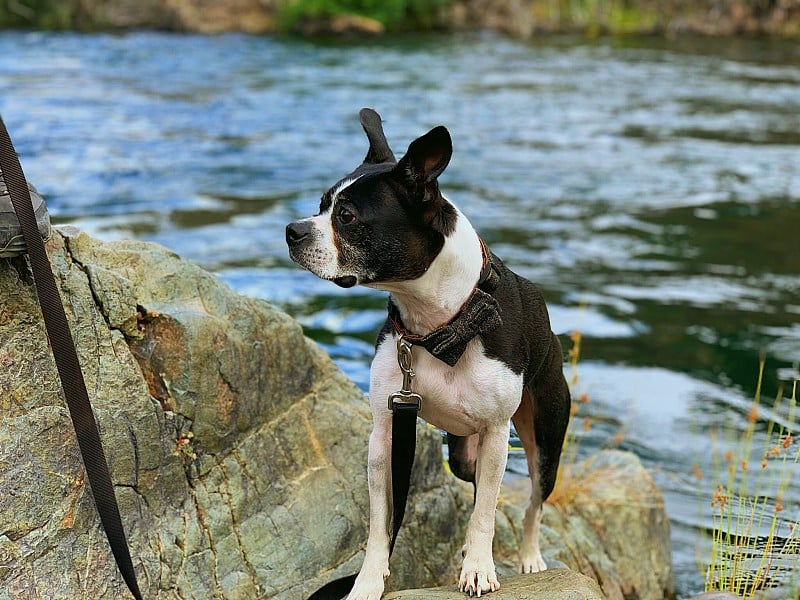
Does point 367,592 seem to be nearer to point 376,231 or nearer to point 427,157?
point 376,231

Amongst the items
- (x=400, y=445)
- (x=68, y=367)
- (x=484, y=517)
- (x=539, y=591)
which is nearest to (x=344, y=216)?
(x=400, y=445)

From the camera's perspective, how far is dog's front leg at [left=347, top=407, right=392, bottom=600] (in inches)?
145

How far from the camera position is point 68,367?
3.35 meters

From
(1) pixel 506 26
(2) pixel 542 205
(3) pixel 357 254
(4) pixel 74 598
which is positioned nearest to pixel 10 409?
(4) pixel 74 598

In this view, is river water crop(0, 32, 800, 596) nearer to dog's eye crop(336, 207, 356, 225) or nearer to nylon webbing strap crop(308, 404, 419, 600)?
nylon webbing strap crop(308, 404, 419, 600)

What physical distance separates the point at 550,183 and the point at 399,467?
433 inches

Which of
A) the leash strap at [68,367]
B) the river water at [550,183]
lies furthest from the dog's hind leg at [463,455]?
the river water at [550,183]

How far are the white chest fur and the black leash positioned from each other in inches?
1.4

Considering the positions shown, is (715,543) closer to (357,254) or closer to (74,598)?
(357,254)

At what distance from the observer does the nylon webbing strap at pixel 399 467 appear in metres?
3.62

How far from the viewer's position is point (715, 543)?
4668 millimetres

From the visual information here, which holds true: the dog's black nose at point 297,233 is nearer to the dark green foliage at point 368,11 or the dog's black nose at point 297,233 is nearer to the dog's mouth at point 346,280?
the dog's mouth at point 346,280

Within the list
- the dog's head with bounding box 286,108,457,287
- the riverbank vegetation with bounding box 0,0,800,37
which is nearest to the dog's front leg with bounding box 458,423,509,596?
the dog's head with bounding box 286,108,457,287

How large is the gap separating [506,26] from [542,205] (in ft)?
69.0
